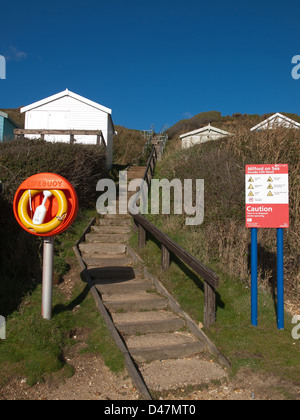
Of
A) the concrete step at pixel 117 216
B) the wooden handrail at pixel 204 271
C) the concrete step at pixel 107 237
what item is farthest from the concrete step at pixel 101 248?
the concrete step at pixel 117 216

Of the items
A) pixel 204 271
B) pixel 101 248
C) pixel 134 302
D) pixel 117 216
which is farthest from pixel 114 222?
pixel 204 271

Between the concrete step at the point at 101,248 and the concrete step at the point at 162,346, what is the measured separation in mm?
3204

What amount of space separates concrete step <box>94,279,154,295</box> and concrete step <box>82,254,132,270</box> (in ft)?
1.87

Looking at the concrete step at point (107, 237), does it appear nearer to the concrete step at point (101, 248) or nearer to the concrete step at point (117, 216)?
the concrete step at point (101, 248)

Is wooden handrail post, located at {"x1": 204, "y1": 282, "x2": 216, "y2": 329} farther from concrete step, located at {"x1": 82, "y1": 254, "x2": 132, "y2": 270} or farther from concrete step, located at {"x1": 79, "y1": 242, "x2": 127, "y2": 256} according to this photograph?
concrete step, located at {"x1": 79, "y1": 242, "x2": 127, "y2": 256}

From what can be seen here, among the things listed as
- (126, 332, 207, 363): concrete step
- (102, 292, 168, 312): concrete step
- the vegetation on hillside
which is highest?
the vegetation on hillside

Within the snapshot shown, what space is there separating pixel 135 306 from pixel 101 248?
2.47 metres

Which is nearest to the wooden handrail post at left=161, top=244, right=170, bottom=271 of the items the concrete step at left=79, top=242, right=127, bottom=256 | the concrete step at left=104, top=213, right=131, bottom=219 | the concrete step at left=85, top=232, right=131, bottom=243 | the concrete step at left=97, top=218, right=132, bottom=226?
the concrete step at left=79, top=242, right=127, bottom=256

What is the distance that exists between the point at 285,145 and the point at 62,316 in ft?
25.3

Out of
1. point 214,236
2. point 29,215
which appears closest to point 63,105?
point 214,236

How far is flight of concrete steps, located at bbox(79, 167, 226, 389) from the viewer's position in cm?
487

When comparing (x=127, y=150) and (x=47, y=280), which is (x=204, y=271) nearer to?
(x=47, y=280)

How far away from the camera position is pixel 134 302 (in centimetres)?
602

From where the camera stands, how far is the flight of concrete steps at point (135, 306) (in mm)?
4867
